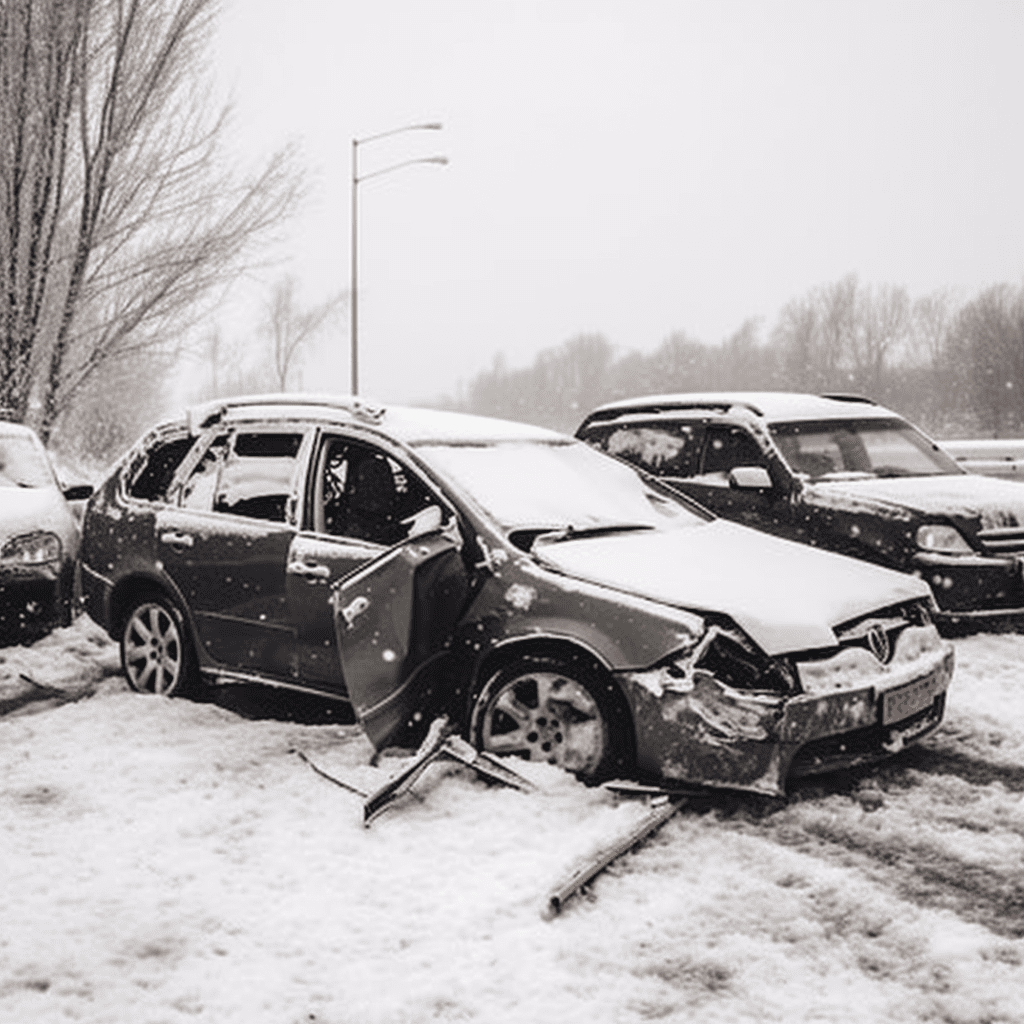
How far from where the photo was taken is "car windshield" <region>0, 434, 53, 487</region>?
7.84m

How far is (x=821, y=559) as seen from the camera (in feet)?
17.6

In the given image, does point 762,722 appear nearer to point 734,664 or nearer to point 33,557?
point 734,664

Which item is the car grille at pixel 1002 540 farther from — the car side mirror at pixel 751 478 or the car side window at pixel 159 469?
the car side window at pixel 159 469

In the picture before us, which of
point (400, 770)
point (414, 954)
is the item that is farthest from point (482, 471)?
point (414, 954)

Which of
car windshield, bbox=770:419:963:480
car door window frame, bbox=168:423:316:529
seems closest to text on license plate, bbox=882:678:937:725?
car door window frame, bbox=168:423:316:529

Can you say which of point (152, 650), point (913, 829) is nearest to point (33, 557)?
point (152, 650)

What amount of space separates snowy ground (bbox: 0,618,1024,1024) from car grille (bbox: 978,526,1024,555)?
2034 millimetres

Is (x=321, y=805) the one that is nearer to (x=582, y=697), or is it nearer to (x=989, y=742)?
(x=582, y=697)

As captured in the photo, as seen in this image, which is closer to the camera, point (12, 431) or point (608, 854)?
point (608, 854)

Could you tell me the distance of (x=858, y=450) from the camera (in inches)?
324

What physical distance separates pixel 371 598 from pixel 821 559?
2.15 metres

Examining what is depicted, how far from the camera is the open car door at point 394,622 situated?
4.52m

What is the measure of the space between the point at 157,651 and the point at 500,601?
2.33 meters

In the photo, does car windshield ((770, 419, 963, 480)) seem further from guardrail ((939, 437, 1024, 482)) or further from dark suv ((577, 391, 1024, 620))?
guardrail ((939, 437, 1024, 482))
